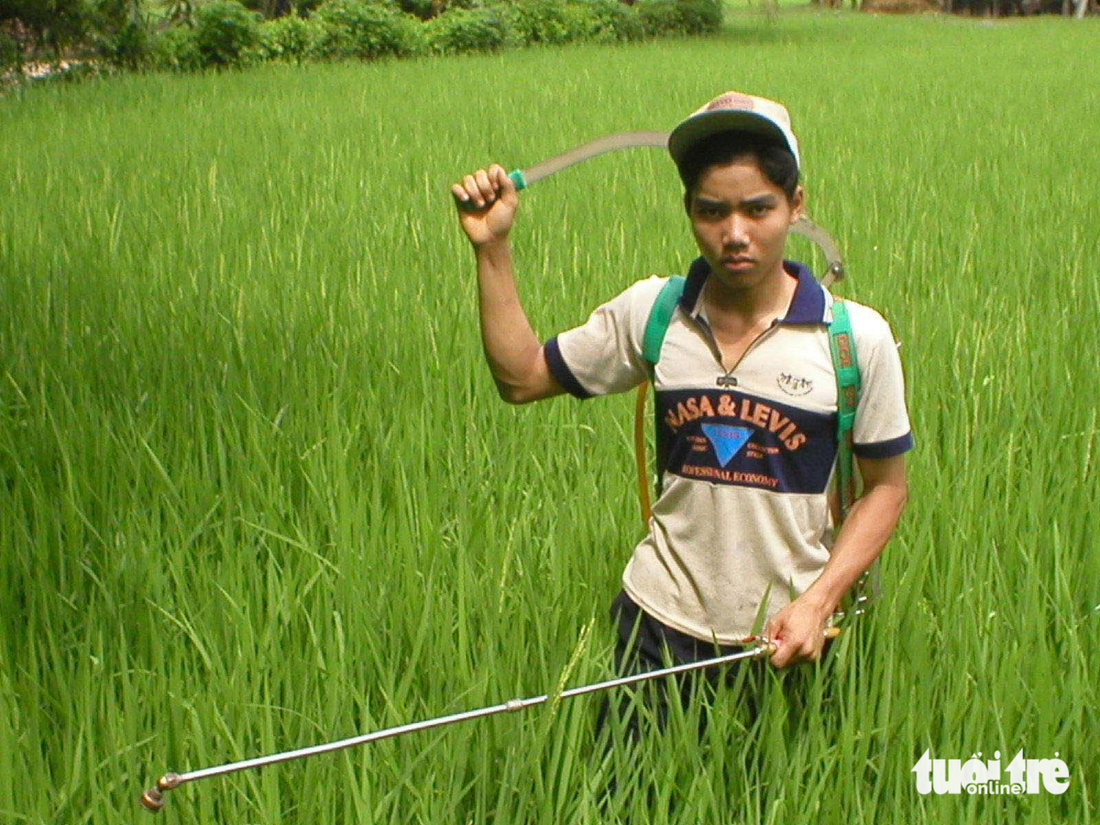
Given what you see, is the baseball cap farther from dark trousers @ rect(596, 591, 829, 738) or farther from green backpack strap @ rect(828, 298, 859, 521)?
dark trousers @ rect(596, 591, 829, 738)

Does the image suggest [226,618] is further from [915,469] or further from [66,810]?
[915,469]

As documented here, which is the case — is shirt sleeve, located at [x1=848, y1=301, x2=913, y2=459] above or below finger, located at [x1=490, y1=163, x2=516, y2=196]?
below

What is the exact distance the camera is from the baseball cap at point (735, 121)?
1.19m

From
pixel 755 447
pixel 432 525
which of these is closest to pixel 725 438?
pixel 755 447

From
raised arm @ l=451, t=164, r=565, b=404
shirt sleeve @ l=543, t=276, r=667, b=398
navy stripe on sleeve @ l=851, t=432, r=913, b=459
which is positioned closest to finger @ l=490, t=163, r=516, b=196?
raised arm @ l=451, t=164, r=565, b=404

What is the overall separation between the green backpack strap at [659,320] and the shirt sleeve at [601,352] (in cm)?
3

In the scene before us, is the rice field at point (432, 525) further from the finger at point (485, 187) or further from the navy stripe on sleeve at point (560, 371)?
the finger at point (485, 187)

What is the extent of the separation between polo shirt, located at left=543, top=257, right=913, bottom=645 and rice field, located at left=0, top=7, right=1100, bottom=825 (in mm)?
93

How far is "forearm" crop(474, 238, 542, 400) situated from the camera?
4.29 feet

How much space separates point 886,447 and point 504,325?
1.21 feet

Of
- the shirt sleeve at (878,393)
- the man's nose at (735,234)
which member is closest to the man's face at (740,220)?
the man's nose at (735,234)

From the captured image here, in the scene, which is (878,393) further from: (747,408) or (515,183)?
(515,183)

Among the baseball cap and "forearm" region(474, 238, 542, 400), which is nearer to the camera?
the baseball cap

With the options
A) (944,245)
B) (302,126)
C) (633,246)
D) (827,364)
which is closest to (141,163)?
(302,126)
